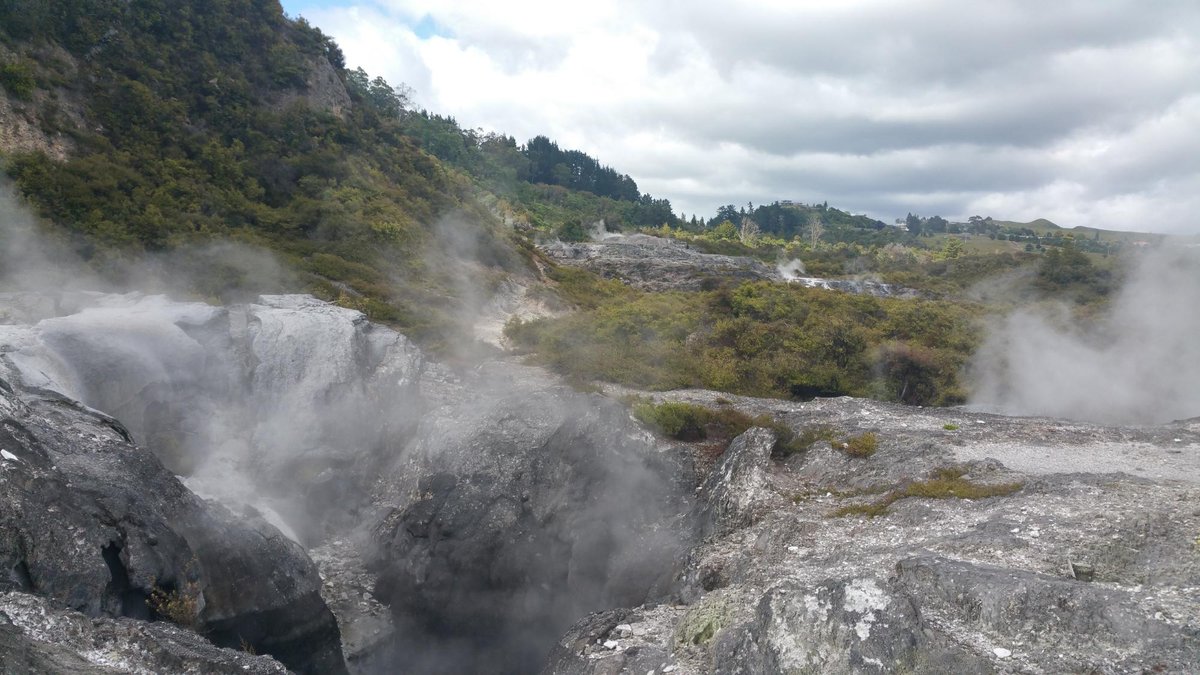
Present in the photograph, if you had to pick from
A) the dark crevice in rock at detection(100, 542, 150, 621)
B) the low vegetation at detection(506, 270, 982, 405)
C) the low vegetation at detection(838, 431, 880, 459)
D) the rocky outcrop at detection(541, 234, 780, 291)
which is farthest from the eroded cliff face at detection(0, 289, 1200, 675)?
the rocky outcrop at detection(541, 234, 780, 291)

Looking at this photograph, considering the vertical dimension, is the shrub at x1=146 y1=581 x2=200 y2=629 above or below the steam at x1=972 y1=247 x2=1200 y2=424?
→ below

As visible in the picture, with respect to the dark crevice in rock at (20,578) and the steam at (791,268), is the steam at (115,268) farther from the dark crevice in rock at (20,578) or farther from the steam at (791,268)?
the steam at (791,268)

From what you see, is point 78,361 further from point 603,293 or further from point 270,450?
point 603,293

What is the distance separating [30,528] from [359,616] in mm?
6123

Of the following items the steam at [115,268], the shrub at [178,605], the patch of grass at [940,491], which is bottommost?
the shrub at [178,605]

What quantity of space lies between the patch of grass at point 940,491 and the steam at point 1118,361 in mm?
6945

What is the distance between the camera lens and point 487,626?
14.4m

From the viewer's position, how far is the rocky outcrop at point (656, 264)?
47.2m

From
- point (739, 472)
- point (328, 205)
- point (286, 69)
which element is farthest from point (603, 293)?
point (739, 472)

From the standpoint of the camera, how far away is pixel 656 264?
49438 millimetres

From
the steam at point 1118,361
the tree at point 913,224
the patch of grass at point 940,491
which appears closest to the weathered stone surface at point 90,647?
the patch of grass at point 940,491

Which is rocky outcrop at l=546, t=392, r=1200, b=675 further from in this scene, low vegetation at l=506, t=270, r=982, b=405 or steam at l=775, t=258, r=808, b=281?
steam at l=775, t=258, r=808, b=281

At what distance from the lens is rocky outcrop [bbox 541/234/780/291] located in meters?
47.2

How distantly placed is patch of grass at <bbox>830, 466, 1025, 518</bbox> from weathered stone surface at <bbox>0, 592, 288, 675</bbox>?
8.98m
